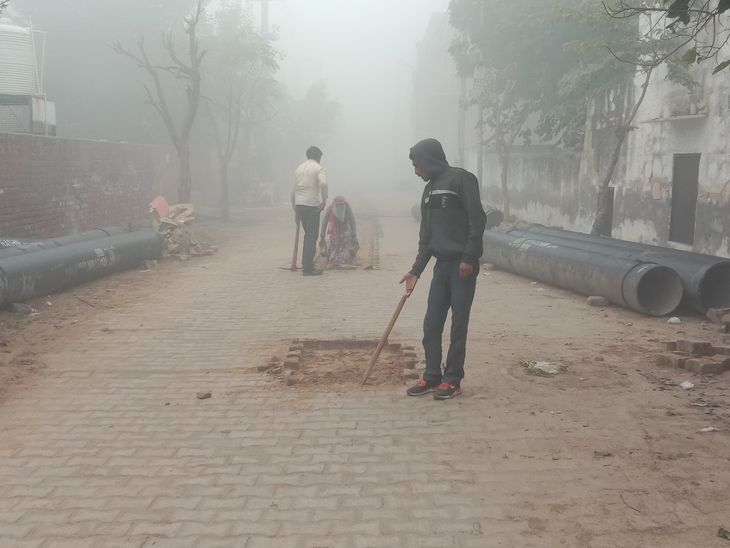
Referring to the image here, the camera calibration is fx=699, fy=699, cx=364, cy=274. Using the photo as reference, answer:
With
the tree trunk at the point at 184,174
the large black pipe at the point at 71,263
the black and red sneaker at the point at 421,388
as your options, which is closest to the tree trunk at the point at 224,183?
the tree trunk at the point at 184,174

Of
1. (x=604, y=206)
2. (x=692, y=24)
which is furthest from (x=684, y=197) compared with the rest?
(x=692, y=24)

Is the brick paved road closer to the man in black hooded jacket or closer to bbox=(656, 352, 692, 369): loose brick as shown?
the man in black hooded jacket

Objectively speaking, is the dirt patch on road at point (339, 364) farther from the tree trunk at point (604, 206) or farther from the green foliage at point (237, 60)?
the green foliage at point (237, 60)

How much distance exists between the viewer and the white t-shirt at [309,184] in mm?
10867

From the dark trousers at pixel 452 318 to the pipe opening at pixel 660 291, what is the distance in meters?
3.44

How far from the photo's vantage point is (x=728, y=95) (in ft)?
33.4

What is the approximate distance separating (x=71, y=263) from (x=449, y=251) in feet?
20.0

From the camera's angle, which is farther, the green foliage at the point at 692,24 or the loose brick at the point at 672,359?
the loose brick at the point at 672,359

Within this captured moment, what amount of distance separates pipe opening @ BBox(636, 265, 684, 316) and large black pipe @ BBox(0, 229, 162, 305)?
6.93 meters

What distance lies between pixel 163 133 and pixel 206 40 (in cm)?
369

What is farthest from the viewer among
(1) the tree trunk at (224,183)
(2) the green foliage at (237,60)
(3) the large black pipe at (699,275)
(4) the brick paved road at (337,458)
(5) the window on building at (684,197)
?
(2) the green foliage at (237,60)

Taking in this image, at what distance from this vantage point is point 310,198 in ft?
35.9

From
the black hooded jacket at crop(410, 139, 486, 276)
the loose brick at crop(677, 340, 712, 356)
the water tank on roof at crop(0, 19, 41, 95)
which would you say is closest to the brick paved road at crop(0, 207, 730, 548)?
the loose brick at crop(677, 340, 712, 356)

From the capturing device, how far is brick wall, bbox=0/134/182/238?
11.0 metres
